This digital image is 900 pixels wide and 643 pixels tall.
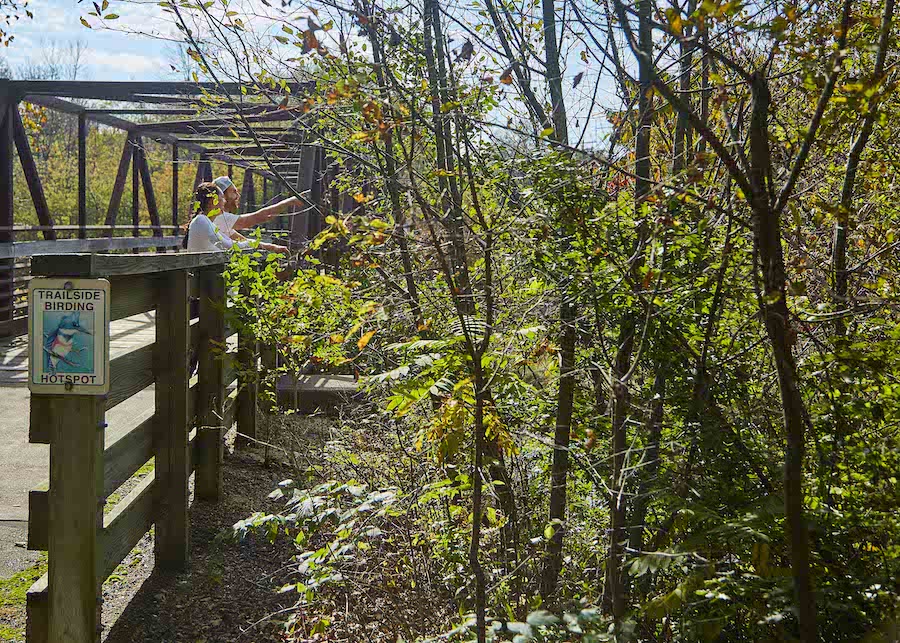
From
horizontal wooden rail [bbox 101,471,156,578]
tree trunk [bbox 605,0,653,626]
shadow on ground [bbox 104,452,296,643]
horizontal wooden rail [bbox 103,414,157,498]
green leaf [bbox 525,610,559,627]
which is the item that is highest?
tree trunk [bbox 605,0,653,626]

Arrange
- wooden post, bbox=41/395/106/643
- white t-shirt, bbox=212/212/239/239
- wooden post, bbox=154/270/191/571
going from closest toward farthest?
wooden post, bbox=41/395/106/643
wooden post, bbox=154/270/191/571
white t-shirt, bbox=212/212/239/239

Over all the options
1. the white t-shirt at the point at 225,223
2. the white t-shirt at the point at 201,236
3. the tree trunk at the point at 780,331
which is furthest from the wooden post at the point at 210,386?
the tree trunk at the point at 780,331

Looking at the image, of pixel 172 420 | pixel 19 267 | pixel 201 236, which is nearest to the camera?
pixel 172 420

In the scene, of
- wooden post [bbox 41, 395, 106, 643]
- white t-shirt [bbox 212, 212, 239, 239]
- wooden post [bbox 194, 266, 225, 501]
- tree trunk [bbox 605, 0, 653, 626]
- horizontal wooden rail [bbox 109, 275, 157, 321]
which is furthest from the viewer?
white t-shirt [bbox 212, 212, 239, 239]

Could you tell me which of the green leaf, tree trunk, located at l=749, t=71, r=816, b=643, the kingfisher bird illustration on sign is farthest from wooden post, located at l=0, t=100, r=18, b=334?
tree trunk, located at l=749, t=71, r=816, b=643

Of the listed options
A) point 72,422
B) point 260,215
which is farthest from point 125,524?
point 260,215

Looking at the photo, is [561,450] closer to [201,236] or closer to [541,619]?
[541,619]

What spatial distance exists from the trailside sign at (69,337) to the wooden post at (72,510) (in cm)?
8

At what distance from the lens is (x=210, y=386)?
5352 mm

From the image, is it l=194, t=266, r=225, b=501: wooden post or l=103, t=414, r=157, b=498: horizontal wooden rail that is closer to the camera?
l=103, t=414, r=157, b=498: horizontal wooden rail

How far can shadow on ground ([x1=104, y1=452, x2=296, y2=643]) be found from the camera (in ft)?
12.9

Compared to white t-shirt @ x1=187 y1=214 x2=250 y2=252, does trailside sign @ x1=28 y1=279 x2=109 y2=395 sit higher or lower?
lower

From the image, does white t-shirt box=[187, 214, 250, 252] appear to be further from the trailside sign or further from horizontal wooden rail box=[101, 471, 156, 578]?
the trailside sign

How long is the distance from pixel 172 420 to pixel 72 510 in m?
1.17
